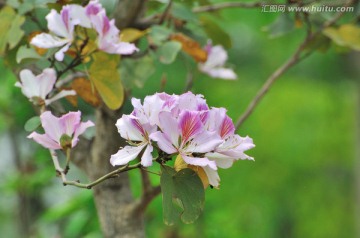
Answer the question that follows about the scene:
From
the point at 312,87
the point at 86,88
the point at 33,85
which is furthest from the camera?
the point at 312,87

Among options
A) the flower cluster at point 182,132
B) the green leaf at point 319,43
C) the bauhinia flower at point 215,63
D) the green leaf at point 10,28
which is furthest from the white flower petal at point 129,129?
the green leaf at point 319,43

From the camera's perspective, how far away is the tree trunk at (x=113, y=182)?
4.30 feet

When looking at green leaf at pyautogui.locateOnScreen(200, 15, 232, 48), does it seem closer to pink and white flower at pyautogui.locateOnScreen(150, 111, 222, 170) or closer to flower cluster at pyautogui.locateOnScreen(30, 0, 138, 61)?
flower cluster at pyautogui.locateOnScreen(30, 0, 138, 61)

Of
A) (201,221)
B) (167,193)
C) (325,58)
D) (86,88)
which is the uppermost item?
(167,193)

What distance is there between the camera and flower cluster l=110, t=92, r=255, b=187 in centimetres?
77

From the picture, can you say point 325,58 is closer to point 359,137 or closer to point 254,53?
Answer: point 254,53

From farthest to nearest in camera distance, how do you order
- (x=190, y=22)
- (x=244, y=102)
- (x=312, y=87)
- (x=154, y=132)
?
(x=312, y=87) → (x=244, y=102) → (x=190, y=22) → (x=154, y=132)

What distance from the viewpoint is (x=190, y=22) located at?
1.36 m

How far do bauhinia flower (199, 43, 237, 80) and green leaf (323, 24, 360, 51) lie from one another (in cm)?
20

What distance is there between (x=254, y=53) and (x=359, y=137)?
21.7ft

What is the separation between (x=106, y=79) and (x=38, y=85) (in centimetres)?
11

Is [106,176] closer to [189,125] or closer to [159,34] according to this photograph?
[189,125]

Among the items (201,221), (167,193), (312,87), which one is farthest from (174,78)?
(167,193)

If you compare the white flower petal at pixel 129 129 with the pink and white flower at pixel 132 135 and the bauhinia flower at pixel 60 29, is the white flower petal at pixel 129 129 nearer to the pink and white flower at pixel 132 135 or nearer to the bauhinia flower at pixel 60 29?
the pink and white flower at pixel 132 135
